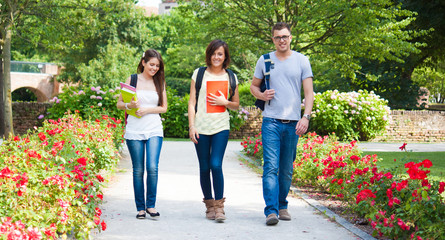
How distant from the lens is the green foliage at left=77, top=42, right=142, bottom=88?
36.2m

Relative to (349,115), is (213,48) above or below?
above

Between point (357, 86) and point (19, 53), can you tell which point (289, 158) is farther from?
point (19, 53)

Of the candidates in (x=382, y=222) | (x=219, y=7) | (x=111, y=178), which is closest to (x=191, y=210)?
(x=382, y=222)

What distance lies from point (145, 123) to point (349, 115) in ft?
46.7

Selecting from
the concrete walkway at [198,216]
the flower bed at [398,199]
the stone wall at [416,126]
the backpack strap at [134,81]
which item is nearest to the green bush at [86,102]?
the concrete walkway at [198,216]

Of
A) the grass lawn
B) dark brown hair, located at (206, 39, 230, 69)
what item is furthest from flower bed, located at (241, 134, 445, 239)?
the grass lawn

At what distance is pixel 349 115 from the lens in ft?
62.3

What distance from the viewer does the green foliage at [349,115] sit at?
18562 millimetres

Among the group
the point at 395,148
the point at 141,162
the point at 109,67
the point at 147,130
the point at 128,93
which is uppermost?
the point at 109,67

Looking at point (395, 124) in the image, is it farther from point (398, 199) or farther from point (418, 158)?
point (398, 199)

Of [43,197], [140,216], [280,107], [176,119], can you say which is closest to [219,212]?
[140,216]

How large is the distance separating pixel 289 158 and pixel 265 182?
1.32 feet

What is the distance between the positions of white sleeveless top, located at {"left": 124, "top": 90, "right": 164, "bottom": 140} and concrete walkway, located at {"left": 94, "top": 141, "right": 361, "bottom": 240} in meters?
0.85

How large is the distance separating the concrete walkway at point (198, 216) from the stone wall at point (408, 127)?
11164mm
